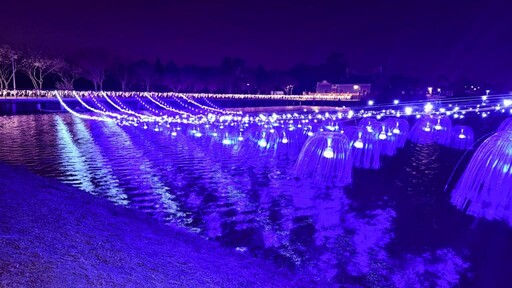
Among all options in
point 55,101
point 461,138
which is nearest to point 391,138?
point 461,138

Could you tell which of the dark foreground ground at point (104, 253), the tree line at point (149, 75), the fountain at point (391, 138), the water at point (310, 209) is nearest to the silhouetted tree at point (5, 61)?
the tree line at point (149, 75)

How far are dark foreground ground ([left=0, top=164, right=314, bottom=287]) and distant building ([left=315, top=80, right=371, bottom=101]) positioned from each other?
283ft

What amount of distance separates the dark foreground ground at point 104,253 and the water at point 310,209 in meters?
0.94

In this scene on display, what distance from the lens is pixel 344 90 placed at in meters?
106

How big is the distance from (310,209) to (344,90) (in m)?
99.3

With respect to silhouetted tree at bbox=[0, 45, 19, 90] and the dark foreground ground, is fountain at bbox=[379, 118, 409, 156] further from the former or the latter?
silhouetted tree at bbox=[0, 45, 19, 90]

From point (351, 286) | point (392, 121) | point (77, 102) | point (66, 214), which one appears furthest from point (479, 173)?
point (77, 102)

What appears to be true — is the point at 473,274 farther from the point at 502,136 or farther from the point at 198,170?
the point at 198,170

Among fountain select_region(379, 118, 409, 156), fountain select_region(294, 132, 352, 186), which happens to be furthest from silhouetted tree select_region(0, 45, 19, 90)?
fountain select_region(294, 132, 352, 186)

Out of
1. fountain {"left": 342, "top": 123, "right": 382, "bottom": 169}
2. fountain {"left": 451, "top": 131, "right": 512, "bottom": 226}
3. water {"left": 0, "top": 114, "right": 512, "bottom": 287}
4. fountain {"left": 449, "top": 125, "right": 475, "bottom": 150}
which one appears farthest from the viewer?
fountain {"left": 449, "top": 125, "right": 475, "bottom": 150}

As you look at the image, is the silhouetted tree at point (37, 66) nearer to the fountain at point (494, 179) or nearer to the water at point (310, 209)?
the water at point (310, 209)

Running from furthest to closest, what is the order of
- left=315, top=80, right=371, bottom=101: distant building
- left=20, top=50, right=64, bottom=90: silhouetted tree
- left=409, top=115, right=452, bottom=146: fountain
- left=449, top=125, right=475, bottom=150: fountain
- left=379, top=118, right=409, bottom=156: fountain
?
1. left=315, top=80, right=371, bottom=101: distant building
2. left=20, top=50, right=64, bottom=90: silhouetted tree
3. left=409, top=115, right=452, bottom=146: fountain
4. left=449, top=125, right=475, bottom=150: fountain
5. left=379, top=118, right=409, bottom=156: fountain

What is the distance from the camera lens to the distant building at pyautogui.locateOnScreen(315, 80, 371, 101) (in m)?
95.5

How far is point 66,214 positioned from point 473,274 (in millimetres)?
8586
